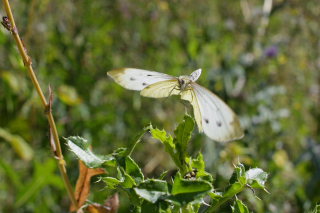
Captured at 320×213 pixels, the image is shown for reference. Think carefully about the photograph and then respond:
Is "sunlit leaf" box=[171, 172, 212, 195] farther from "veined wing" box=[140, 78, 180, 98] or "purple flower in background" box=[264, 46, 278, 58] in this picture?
"purple flower in background" box=[264, 46, 278, 58]

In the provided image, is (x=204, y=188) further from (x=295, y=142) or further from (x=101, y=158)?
(x=295, y=142)

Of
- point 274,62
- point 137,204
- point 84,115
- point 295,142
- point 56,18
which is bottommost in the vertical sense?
point 295,142

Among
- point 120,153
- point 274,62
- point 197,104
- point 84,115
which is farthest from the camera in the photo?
point 274,62

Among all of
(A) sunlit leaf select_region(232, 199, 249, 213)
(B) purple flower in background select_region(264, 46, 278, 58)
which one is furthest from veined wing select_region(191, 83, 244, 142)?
(B) purple flower in background select_region(264, 46, 278, 58)

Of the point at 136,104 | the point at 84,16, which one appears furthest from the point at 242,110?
the point at 84,16

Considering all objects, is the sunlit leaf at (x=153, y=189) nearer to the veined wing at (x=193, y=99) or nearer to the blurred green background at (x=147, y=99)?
the veined wing at (x=193, y=99)

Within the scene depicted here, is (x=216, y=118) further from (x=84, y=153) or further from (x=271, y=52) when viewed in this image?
(x=271, y=52)
